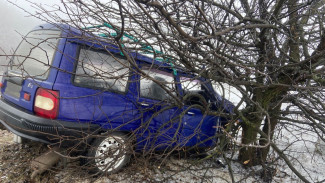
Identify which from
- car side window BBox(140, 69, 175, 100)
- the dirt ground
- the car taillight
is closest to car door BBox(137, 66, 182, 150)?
car side window BBox(140, 69, 175, 100)

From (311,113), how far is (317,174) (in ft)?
6.18

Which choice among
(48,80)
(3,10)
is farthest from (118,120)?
(3,10)

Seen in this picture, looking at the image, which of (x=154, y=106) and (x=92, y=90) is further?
(x=154, y=106)

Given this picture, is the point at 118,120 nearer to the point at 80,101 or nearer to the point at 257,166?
the point at 80,101

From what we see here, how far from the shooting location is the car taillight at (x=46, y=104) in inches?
93.2

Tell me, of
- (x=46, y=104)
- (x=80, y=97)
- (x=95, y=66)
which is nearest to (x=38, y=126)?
(x=46, y=104)

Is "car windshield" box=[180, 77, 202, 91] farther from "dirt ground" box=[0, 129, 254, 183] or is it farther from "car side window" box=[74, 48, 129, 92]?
"dirt ground" box=[0, 129, 254, 183]

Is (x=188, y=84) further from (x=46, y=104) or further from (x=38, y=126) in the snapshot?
(x=38, y=126)

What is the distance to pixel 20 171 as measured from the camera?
2.75 metres

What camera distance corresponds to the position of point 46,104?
2381 mm

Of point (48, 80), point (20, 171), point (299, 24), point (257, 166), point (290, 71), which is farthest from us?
point (257, 166)

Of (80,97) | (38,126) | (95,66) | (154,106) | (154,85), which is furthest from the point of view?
(154,85)

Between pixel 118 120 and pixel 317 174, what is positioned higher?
pixel 118 120

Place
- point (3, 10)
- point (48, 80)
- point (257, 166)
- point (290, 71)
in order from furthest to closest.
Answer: point (3, 10), point (257, 166), point (290, 71), point (48, 80)
